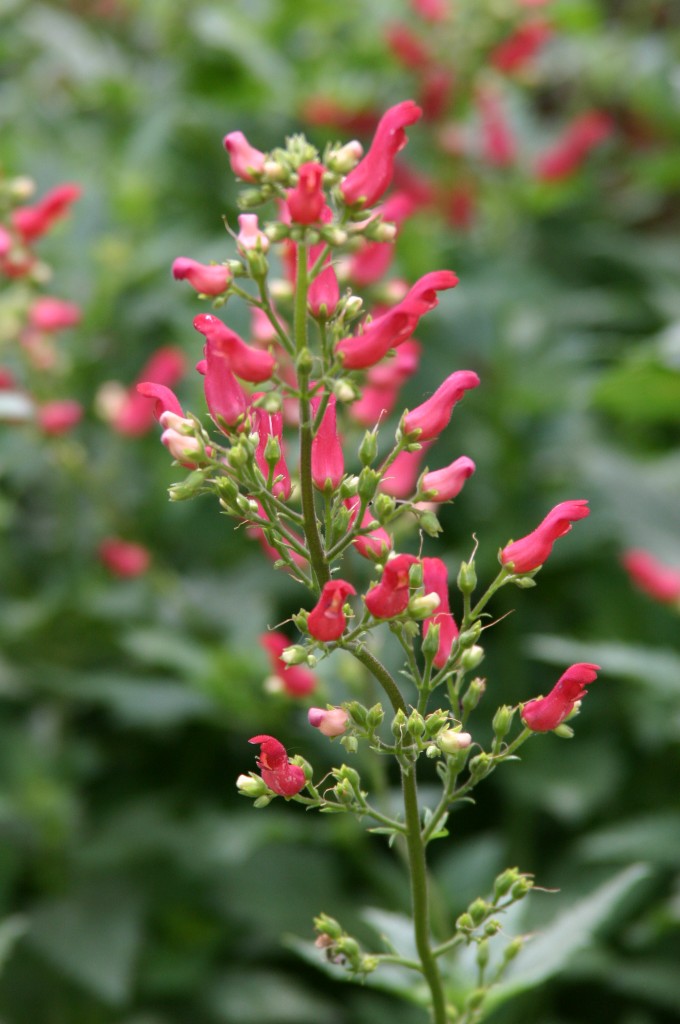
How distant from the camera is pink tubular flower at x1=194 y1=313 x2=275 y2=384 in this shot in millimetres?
1250

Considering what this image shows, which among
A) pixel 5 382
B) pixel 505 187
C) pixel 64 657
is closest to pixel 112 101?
pixel 505 187

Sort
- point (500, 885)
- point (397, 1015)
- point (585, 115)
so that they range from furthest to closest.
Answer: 1. point (585, 115)
2. point (397, 1015)
3. point (500, 885)

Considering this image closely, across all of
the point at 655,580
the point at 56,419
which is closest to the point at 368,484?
the point at 655,580

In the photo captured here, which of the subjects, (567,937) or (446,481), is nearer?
(446,481)

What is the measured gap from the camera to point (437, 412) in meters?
1.38

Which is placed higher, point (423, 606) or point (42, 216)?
point (42, 216)

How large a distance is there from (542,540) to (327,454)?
10.5 inches

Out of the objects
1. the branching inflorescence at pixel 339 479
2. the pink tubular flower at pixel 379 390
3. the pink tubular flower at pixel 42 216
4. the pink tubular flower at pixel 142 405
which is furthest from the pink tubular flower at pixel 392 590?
the pink tubular flower at pixel 142 405

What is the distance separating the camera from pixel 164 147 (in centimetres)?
415

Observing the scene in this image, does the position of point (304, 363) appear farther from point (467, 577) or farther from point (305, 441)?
point (467, 577)

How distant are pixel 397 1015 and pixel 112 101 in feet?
10.7

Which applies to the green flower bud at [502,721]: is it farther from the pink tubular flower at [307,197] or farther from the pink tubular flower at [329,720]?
the pink tubular flower at [307,197]

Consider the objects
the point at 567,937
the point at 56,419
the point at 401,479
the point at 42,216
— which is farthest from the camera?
the point at 56,419

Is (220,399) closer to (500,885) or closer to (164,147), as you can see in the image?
(500,885)
